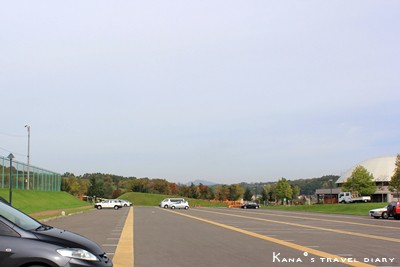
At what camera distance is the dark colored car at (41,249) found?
6.46 meters

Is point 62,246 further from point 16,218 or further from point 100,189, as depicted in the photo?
point 100,189

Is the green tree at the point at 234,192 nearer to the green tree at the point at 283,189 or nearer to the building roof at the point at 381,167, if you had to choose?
the building roof at the point at 381,167

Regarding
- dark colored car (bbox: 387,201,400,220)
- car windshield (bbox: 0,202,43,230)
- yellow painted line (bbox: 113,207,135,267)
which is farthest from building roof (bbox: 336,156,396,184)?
car windshield (bbox: 0,202,43,230)

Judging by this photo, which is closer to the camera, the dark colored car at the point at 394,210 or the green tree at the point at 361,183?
the dark colored car at the point at 394,210

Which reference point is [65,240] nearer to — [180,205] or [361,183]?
[180,205]

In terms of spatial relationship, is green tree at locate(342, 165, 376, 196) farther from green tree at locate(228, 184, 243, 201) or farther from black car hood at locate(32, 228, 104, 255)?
black car hood at locate(32, 228, 104, 255)

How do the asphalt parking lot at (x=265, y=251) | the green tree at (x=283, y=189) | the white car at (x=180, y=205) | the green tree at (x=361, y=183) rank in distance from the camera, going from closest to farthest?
1. the asphalt parking lot at (x=265, y=251)
2. the white car at (x=180, y=205)
3. the green tree at (x=361, y=183)
4. the green tree at (x=283, y=189)

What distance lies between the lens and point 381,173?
124125mm

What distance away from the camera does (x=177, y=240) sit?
1770cm

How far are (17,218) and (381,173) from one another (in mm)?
127347

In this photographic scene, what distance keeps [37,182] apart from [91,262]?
54509 mm

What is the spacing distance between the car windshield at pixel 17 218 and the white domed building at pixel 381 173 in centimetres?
11068

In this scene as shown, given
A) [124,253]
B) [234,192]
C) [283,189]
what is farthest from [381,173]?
[124,253]

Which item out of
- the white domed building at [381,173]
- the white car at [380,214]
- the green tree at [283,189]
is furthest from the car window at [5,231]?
the white domed building at [381,173]
